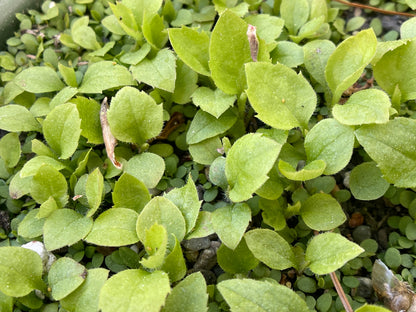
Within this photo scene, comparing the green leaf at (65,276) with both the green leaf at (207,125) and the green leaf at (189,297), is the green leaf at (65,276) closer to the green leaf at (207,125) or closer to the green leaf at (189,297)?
the green leaf at (189,297)

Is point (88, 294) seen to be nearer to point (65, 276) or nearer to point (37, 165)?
point (65, 276)

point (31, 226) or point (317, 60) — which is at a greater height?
point (317, 60)

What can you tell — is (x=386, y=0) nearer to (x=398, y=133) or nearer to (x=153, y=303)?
(x=398, y=133)

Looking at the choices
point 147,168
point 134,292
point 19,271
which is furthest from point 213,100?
point 19,271

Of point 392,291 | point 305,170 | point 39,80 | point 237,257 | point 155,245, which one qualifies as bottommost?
point 392,291

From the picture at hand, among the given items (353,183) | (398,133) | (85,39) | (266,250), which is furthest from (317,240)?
(85,39)
